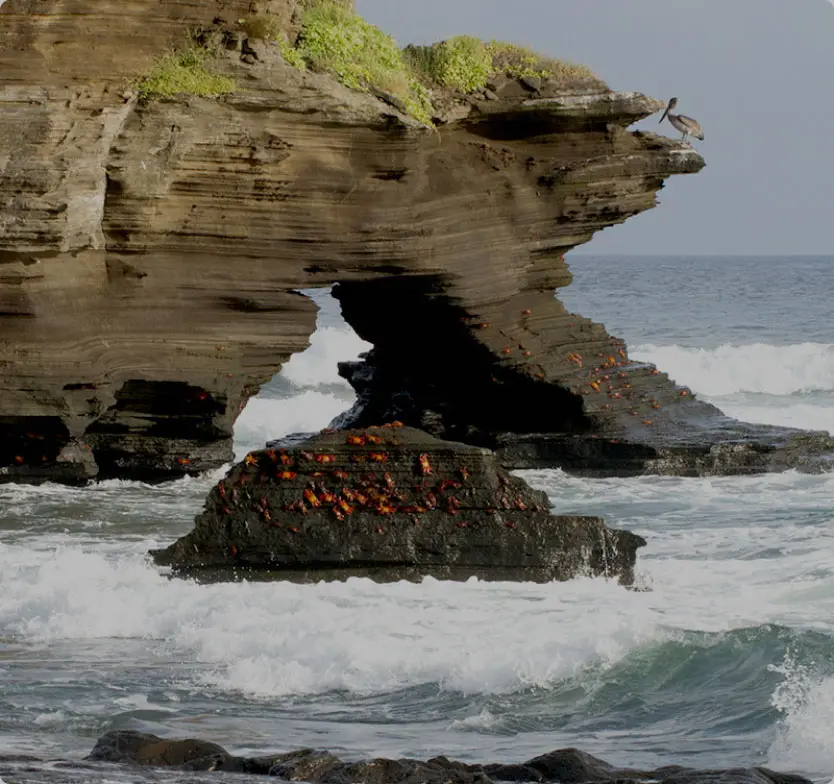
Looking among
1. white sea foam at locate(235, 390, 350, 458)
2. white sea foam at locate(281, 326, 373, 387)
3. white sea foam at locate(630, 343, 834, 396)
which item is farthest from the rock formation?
white sea foam at locate(630, 343, 834, 396)

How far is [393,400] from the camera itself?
23.8 metres

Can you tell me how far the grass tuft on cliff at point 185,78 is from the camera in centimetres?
1794

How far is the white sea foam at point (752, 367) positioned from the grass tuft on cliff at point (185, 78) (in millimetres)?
19268

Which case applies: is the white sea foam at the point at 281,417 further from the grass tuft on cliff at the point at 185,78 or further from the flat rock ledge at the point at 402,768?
the flat rock ledge at the point at 402,768

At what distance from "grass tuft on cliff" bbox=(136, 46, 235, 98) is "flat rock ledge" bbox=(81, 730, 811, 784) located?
10.2 meters

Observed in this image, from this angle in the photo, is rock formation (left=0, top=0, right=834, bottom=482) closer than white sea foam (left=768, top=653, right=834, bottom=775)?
No

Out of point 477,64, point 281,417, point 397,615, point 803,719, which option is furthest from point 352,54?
point 803,719

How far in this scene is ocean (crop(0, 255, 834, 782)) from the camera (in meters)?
10.3

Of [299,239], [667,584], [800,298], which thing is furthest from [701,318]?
[667,584]

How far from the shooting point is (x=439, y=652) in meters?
11.8

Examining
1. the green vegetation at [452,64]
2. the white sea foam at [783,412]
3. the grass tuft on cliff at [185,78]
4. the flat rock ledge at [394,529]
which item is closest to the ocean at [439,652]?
the flat rock ledge at [394,529]

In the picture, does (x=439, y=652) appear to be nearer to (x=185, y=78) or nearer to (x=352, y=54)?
(x=185, y=78)

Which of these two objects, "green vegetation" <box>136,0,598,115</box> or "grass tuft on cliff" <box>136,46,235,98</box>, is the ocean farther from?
"green vegetation" <box>136,0,598,115</box>

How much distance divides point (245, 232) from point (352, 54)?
8.65 feet
